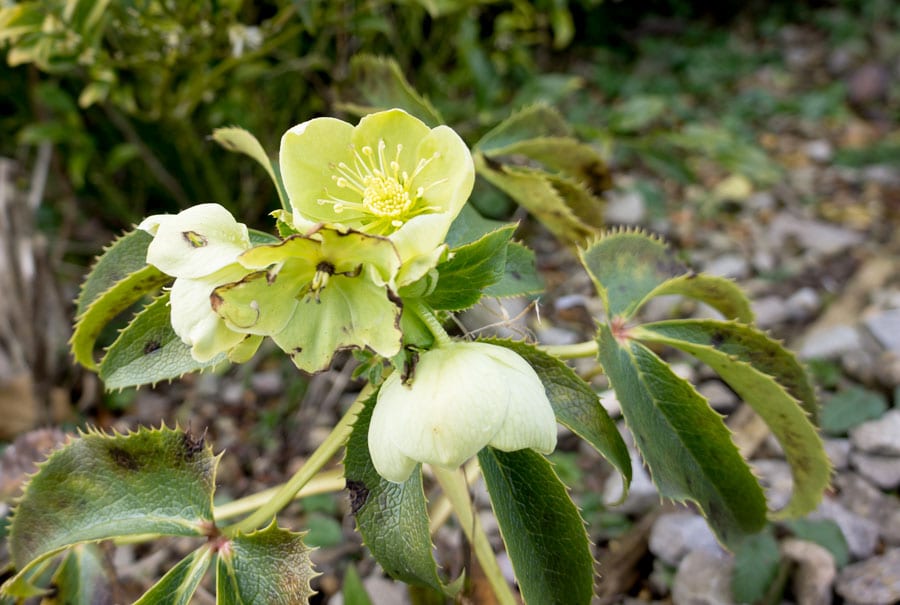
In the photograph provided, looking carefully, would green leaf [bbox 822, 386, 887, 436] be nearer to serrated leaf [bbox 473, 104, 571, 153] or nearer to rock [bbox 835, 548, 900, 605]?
rock [bbox 835, 548, 900, 605]

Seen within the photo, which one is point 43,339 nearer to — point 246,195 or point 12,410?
point 12,410

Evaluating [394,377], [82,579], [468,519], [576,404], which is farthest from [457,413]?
[82,579]

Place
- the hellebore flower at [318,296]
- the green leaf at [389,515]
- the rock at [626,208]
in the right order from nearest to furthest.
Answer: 1. the hellebore flower at [318,296]
2. the green leaf at [389,515]
3. the rock at [626,208]

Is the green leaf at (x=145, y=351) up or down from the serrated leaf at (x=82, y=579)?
up

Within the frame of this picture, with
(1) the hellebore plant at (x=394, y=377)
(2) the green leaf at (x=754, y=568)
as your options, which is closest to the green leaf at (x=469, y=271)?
(1) the hellebore plant at (x=394, y=377)

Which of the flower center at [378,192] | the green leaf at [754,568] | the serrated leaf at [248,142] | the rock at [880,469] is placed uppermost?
the flower center at [378,192]

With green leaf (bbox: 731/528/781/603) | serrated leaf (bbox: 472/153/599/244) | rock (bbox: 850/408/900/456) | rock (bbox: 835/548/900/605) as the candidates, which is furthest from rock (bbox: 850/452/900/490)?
serrated leaf (bbox: 472/153/599/244)

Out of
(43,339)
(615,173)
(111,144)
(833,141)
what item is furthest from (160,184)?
(833,141)

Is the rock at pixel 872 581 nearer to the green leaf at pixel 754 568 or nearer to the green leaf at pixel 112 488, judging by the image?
the green leaf at pixel 754 568
